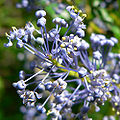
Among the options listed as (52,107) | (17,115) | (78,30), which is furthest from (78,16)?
(17,115)

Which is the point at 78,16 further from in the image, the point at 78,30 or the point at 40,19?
the point at 40,19

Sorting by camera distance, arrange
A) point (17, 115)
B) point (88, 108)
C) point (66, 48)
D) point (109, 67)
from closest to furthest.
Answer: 1. point (66, 48)
2. point (88, 108)
3. point (109, 67)
4. point (17, 115)

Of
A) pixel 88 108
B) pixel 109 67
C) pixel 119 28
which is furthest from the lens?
pixel 119 28

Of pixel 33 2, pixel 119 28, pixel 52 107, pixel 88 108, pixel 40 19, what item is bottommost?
pixel 88 108

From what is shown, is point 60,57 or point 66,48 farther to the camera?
point 60,57

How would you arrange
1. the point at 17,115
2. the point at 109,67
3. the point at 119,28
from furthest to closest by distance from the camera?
the point at 17,115 → the point at 119,28 → the point at 109,67

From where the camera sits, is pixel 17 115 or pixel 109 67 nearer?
pixel 109 67

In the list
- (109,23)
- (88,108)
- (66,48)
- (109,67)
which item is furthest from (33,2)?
(88,108)

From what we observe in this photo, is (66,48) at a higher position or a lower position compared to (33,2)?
lower

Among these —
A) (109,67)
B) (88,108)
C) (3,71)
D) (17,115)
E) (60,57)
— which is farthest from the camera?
(3,71)

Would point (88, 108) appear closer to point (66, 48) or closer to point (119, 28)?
point (66, 48)
